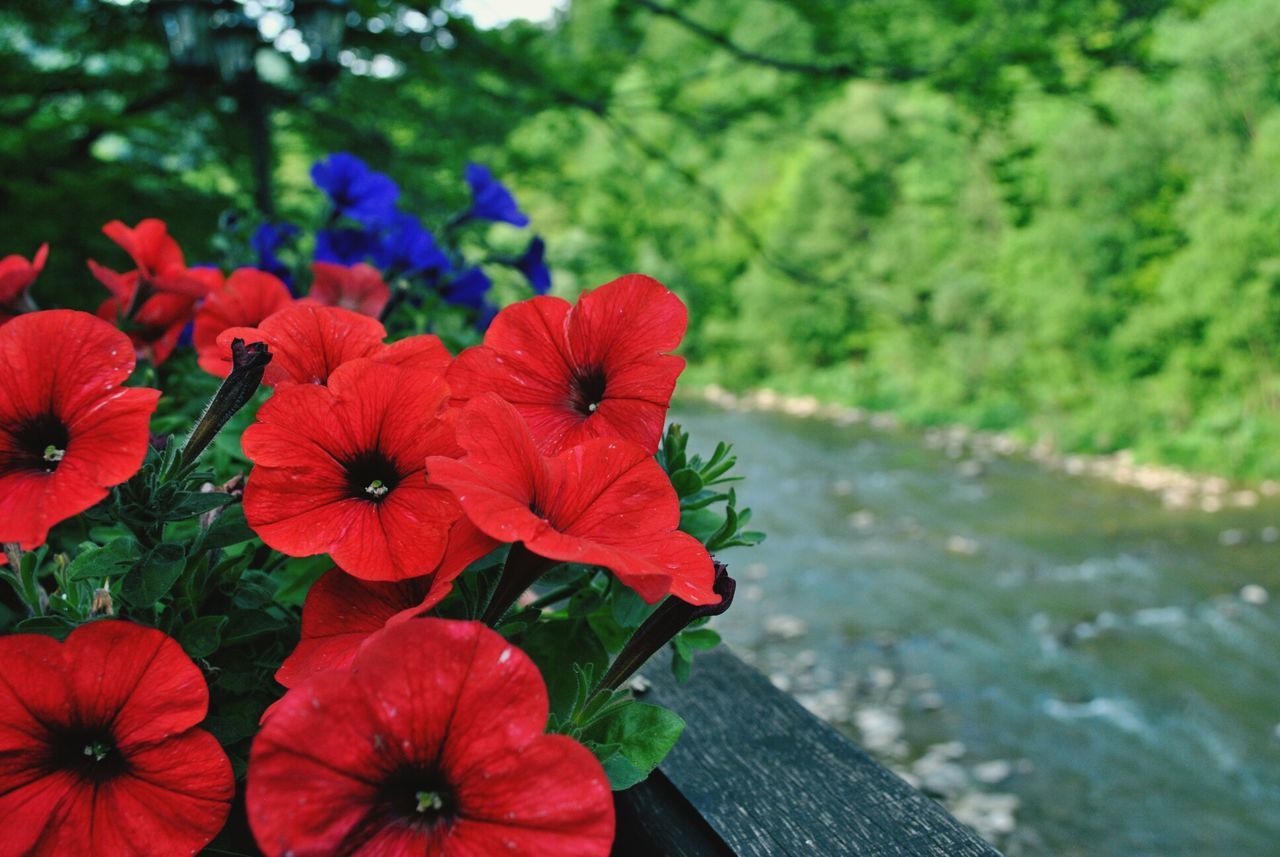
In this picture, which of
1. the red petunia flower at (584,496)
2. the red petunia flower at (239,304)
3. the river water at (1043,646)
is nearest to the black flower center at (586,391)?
the red petunia flower at (584,496)

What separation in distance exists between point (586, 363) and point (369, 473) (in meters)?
0.15

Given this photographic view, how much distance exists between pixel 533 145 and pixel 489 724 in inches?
239

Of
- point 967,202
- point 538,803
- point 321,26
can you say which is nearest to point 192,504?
point 538,803

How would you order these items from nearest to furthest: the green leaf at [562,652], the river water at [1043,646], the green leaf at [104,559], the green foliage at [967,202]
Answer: the green leaf at [104,559] < the green leaf at [562,652] < the green foliage at [967,202] < the river water at [1043,646]

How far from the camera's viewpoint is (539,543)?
1.29 feet

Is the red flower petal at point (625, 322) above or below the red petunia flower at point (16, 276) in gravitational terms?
above

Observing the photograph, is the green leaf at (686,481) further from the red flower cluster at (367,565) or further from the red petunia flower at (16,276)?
the red petunia flower at (16,276)

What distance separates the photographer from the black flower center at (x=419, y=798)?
37 centimetres

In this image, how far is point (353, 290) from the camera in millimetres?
883

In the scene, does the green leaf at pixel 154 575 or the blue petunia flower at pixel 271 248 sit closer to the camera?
the green leaf at pixel 154 575

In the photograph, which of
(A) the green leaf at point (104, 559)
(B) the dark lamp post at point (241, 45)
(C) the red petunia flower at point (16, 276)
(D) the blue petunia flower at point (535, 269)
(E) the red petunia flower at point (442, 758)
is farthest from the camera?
(B) the dark lamp post at point (241, 45)

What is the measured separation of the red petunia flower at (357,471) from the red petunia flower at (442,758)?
0.26ft

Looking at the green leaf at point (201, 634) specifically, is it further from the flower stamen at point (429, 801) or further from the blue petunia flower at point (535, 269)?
the blue petunia flower at point (535, 269)

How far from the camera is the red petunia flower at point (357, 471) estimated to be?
0.45m
